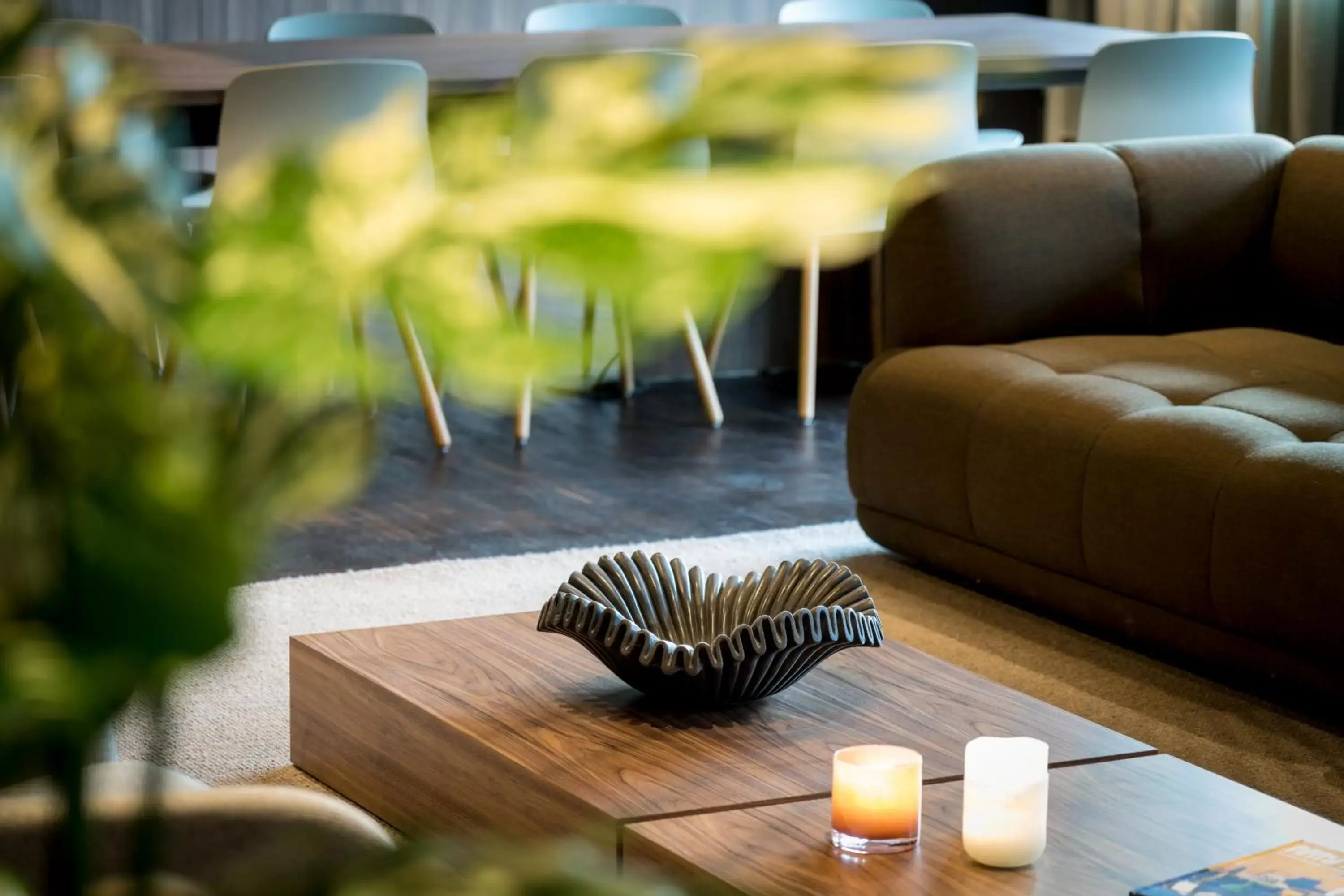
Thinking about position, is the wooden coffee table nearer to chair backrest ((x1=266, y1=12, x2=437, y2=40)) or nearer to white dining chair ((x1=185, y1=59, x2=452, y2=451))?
white dining chair ((x1=185, y1=59, x2=452, y2=451))

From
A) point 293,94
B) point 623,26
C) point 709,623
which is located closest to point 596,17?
point 623,26

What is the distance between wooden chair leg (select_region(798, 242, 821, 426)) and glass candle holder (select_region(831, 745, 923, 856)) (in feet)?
10.5

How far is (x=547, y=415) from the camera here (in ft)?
15.4

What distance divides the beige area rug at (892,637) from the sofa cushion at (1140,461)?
12 centimetres

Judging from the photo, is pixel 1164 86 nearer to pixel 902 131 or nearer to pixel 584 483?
pixel 584 483

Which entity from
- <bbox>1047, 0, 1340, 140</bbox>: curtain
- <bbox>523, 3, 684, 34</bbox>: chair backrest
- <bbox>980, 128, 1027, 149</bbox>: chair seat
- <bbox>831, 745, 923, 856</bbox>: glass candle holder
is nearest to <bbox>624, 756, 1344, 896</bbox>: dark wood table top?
<bbox>831, 745, 923, 856</bbox>: glass candle holder

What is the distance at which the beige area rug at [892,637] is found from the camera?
7.68ft

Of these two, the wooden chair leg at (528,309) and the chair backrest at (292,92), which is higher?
the wooden chair leg at (528,309)

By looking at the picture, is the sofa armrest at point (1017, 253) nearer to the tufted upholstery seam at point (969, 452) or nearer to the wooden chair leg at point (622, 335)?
the tufted upholstery seam at point (969, 452)

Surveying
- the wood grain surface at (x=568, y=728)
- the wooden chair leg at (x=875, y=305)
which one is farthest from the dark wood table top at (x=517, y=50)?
the wood grain surface at (x=568, y=728)

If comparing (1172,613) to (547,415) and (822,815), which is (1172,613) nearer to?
(822,815)

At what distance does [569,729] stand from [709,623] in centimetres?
23

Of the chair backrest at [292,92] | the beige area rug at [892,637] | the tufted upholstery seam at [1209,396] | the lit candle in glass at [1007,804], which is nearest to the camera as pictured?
the lit candle in glass at [1007,804]

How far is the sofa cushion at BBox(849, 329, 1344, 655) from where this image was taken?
8.05ft
